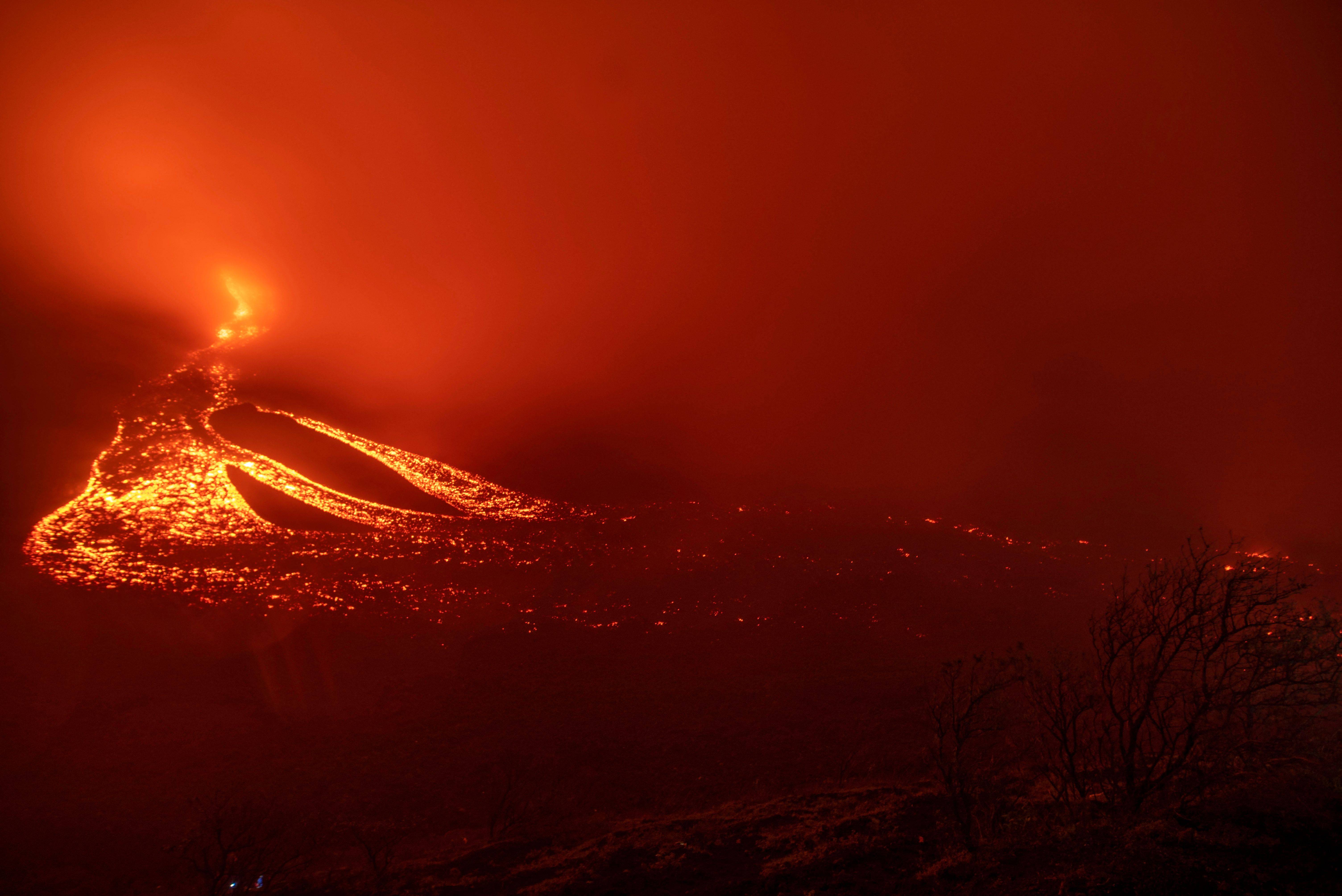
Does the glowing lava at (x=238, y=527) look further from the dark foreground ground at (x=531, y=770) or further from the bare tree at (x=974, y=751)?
the bare tree at (x=974, y=751)

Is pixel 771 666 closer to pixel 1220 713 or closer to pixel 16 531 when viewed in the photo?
pixel 1220 713

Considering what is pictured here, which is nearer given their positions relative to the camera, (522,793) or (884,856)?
(884,856)

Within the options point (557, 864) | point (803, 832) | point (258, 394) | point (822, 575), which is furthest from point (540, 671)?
point (258, 394)

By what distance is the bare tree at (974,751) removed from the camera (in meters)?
12.0

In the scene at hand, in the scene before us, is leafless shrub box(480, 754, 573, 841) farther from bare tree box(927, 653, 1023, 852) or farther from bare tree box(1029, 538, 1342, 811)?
bare tree box(1029, 538, 1342, 811)

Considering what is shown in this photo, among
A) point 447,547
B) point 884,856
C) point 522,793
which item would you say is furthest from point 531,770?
point 447,547

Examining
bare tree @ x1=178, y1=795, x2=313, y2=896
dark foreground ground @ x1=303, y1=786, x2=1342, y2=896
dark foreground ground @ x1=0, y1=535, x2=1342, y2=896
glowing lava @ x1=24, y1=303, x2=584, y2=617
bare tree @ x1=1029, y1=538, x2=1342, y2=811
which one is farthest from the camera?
glowing lava @ x1=24, y1=303, x2=584, y2=617

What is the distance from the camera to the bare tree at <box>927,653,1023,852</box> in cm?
1204

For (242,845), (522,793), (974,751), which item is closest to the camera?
Result: (242,845)

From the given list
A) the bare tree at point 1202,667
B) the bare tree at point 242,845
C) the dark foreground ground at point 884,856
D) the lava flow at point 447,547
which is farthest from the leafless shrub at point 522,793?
the bare tree at point 1202,667

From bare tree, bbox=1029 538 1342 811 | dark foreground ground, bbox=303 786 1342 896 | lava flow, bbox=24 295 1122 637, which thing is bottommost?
dark foreground ground, bbox=303 786 1342 896

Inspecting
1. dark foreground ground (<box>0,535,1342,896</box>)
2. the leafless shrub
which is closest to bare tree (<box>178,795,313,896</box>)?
dark foreground ground (<box>0,535,1342,896</box>)

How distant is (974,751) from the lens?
23125mm

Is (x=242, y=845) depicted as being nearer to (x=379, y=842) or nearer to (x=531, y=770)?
(x=379, y=842)
